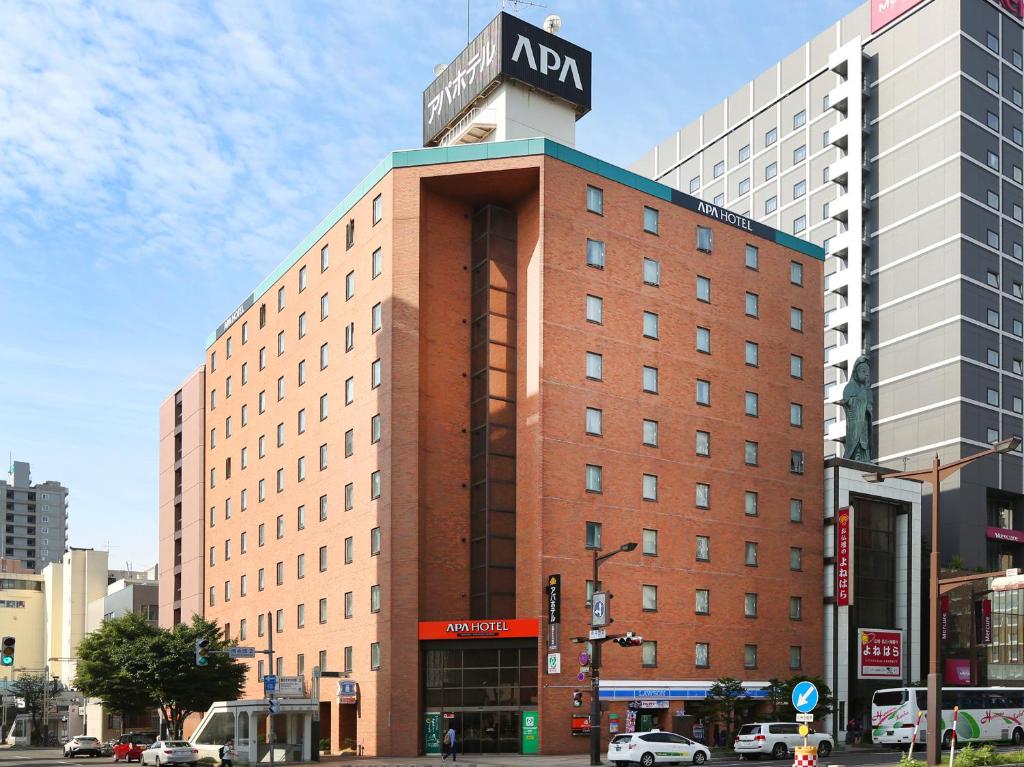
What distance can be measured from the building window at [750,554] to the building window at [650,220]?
20556mm

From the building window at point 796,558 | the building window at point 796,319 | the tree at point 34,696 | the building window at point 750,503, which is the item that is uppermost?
the building window at point 796,319

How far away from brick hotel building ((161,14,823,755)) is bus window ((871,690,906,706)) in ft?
29.8

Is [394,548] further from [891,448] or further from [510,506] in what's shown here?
[891,448]

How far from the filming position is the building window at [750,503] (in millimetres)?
78625

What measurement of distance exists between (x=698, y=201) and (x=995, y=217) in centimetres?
4141

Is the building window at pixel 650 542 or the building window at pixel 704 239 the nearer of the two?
the building window at pixel 650 542

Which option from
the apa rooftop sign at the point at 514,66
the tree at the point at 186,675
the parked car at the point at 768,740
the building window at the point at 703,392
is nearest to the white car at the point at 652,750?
the parked car at the point at 768,740

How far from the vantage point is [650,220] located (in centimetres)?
7694

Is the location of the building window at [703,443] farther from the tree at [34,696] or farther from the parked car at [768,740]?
the tree at [34,696]

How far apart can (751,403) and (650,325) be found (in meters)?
9.91

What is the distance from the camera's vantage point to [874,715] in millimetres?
69438

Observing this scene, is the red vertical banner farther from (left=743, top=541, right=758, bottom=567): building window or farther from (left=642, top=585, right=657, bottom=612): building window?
(left=642, top=585, right=657, bottom=612): building window

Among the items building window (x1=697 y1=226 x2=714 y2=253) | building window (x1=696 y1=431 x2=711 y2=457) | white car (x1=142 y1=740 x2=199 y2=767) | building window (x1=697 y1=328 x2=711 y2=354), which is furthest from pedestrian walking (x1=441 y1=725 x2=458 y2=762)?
building window (x1=697 y1=226 x2=714 y2=253)

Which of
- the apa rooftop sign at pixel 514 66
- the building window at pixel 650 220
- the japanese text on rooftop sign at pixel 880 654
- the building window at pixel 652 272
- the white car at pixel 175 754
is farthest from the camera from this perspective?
the apa rooftop sign at pixel 514 66
